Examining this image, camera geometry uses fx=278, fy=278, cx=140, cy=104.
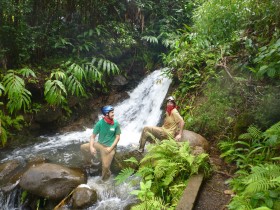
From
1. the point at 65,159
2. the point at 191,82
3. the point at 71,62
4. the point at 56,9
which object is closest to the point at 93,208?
the point at 65,159

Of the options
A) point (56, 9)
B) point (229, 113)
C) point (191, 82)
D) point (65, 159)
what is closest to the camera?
point (229, 113)

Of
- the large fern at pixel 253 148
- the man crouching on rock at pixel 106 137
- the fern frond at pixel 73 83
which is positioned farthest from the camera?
the fern frond at pixel 73 83

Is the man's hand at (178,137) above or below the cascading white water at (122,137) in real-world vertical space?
above

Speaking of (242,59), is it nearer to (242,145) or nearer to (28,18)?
(242,145)

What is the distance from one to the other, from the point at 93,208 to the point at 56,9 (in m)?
7.43

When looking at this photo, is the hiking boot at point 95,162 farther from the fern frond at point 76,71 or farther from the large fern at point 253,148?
the fern frond at point 76,71

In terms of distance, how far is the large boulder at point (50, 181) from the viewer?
5500mm

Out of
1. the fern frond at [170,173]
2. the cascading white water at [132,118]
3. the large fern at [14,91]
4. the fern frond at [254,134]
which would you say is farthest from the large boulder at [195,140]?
the large fern at [14,91]

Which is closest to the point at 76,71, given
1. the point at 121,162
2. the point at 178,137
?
the point at 121,162

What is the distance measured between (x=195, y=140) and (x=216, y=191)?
5.80ft

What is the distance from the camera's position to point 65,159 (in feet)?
24.4

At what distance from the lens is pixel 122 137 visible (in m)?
9.30

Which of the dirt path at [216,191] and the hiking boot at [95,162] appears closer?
the dirt path at [216,191]

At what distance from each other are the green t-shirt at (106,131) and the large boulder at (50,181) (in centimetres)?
95
